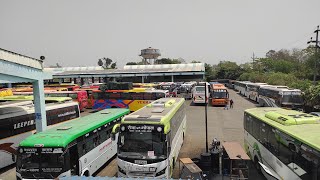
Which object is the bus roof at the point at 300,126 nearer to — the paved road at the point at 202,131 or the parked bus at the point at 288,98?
the paved road at the point at 202,131

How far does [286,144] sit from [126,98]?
884 inches

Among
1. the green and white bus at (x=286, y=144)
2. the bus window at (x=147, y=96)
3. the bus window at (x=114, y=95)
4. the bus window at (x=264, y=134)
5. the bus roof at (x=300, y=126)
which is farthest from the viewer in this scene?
the bus window at (x=114, y=95)

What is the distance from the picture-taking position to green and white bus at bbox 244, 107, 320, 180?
7.38 m

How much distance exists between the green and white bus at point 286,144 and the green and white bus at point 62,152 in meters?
7.02

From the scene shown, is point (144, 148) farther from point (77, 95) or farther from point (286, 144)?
point (77, 95)

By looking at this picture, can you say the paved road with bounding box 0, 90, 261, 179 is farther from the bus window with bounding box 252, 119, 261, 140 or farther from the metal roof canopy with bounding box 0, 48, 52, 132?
the bus window with bounding box 252, 119, 261, 140

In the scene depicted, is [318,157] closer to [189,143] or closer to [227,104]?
[189,143]

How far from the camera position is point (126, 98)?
98.1ft

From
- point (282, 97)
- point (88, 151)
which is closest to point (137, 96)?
point (282, 97)

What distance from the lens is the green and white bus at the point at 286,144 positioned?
7375 mm

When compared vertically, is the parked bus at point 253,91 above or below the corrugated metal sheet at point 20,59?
below

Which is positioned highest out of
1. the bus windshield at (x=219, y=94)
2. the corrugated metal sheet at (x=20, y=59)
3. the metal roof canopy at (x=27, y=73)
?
the corrugated metal sheet at (x=20, y=59)

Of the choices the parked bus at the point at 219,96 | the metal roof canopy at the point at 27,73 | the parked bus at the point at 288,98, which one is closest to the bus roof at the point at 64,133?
the metal roof canopy at the point at 27,73

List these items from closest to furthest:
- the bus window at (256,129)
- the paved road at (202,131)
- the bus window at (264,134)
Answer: the bus window at (264,134) < the bus window at (256,129) < the paved road at (202,131)
